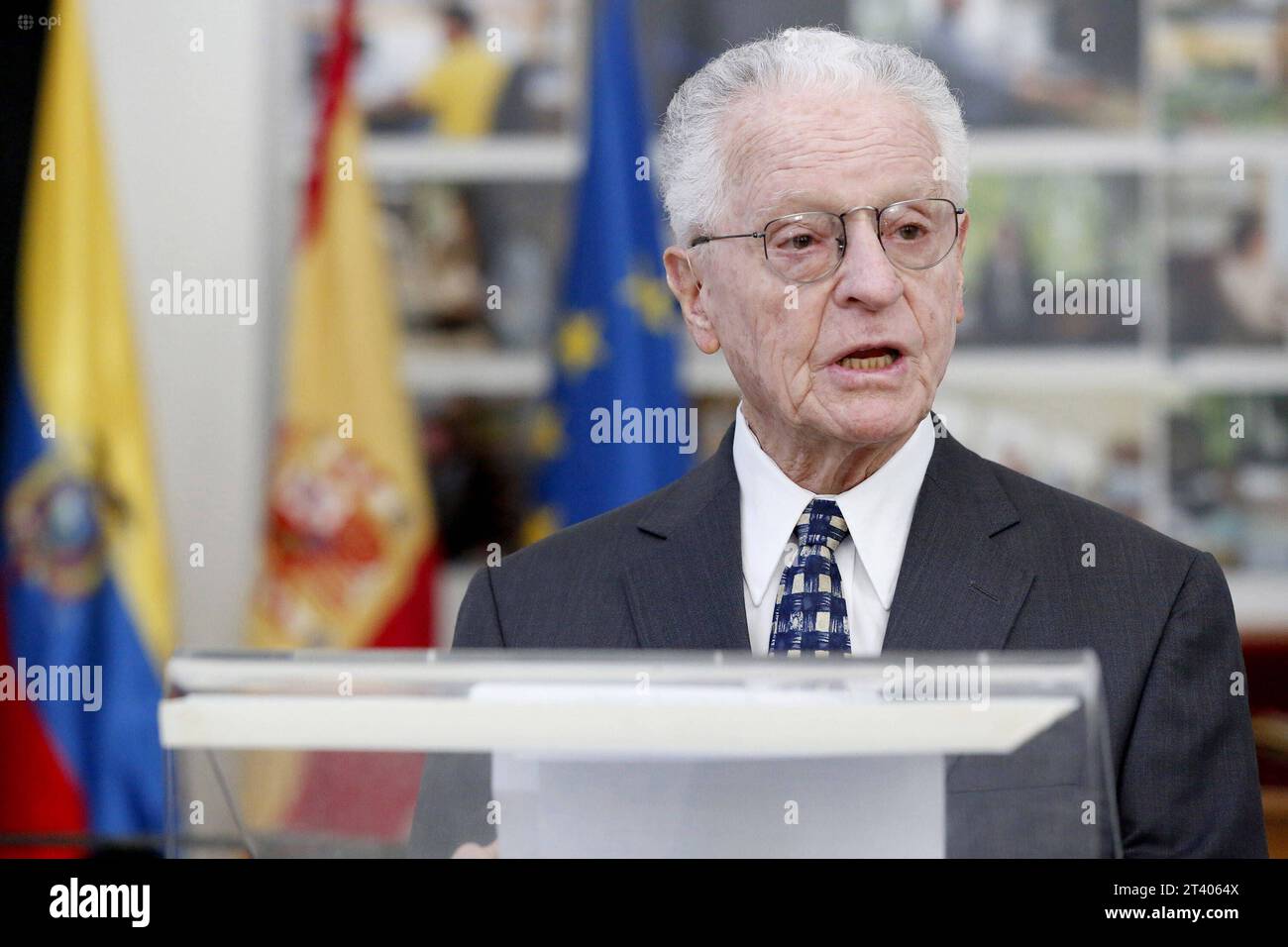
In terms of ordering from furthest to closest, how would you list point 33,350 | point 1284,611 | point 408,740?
point 1284,611
point 33,350
point 408,740

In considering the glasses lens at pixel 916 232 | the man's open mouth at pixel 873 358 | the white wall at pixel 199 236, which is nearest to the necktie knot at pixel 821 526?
the man's open mouth at pixel 873 358

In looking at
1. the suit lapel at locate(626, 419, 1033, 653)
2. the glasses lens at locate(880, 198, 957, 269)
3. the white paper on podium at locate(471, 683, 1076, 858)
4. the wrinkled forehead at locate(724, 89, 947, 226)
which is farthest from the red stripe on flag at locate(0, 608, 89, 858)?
the white paper on podium at locate(471, 683, 1076, 858)

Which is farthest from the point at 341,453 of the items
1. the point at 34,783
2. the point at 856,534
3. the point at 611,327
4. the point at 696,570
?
the point at 856,534

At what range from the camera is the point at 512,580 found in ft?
5.63

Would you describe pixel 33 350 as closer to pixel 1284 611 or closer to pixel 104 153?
pixel 104 153

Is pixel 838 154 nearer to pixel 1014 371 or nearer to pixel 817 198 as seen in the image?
pixel 817 198

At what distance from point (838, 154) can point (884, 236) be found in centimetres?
10

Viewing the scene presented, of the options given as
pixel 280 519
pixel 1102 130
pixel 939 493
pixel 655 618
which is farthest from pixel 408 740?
pixel 1102 130

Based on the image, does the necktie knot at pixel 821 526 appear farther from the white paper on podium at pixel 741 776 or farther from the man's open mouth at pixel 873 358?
the white paper on podium at pixel 741 776

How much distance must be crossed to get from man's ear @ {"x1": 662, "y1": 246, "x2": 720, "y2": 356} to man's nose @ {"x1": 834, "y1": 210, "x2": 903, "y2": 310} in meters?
0.28

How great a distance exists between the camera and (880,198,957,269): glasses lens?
1.48 meters

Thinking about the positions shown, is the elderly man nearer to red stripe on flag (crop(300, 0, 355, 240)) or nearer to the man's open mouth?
the man's open mouth

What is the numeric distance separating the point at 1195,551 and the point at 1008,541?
0.63ft

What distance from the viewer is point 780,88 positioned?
1572mm
